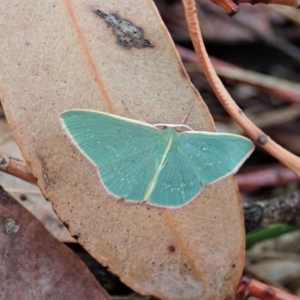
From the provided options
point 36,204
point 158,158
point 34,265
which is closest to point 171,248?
point 158,158

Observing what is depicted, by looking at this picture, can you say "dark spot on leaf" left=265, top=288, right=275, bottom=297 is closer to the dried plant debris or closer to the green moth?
the green moth

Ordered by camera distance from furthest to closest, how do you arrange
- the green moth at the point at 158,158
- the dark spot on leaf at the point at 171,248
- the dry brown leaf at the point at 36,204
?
1. the dry brown leaf at the point at 36,204
2. the dark spot on leaf at the point at 171,248
3. the green moth at the point at 158,158

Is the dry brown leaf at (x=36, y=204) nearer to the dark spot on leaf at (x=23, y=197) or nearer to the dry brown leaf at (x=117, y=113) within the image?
the dark spot on leaf at (x=23, y=197)

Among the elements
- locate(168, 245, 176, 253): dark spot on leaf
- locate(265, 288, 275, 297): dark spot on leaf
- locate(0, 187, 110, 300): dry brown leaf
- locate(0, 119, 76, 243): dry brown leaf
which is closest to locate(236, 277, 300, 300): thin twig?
locate(265, 288, 275, 297): dark spot on leaf

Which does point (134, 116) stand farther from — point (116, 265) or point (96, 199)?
point (116, 265)

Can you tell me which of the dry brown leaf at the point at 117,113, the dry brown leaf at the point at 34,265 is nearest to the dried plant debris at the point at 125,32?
the dry brown leaf at the point at 117,113

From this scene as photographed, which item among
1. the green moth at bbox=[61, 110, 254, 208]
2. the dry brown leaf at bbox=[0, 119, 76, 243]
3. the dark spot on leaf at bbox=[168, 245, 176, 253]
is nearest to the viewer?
the green moth at bbox=[61, 110, 254, 208]
